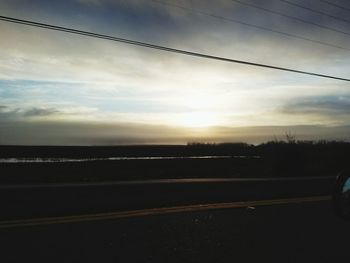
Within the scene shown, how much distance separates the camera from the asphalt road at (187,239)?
7328 mm

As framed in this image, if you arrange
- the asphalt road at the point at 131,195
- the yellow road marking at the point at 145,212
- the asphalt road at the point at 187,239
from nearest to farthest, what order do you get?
the asphalt road at the point at 187,239, the yellow road marking at the point at 145,212, the asphalt road at the point at 131,195

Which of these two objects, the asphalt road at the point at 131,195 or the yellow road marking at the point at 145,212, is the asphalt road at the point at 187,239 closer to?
the yellow road marking at the point at 145,212

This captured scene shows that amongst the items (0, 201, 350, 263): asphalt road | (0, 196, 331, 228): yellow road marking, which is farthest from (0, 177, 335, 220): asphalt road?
(0, 201, 350, 263): asphalt road

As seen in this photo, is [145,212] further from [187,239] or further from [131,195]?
[131,195]

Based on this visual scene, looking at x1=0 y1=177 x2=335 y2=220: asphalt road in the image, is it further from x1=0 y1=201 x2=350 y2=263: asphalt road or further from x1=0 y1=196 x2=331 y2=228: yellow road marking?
x1=0 y1=201 x2=350 y2=263: asphalt road

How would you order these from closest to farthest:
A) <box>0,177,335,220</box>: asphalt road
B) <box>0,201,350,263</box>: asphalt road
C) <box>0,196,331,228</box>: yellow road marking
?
<box>0,201,350,263</box>: asphalt road → <box>0,196,331,228</box>: yellow road marking → <box>0,177,335,220</box>: asphalt road

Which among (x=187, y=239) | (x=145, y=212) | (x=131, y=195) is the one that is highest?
(x=131, y=195)

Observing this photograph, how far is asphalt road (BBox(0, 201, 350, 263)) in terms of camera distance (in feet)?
24.0

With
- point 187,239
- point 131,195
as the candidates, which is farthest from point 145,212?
point 131,195

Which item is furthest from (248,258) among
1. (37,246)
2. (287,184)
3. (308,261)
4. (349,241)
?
(287,184)

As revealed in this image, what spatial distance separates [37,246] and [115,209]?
13.3 ft

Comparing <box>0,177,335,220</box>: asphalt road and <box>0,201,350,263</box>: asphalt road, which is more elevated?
<box>0,177,335,220</box>: asphalt road

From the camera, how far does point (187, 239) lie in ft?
27.5

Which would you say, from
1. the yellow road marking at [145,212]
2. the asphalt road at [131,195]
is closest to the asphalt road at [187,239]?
the yellow road marking at [145,212]
